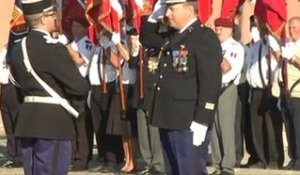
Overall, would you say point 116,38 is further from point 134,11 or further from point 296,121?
point 296,121

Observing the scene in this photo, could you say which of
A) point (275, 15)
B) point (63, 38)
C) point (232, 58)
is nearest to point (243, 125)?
point (232, 58)

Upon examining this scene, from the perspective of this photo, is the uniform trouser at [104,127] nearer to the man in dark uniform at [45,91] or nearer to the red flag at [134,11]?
the red flag at [134,11]

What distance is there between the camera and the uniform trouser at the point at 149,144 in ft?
33.3

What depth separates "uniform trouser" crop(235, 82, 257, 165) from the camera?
413 inches

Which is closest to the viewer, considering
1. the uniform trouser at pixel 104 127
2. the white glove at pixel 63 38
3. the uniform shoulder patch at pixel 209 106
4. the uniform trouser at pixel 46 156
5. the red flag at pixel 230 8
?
the uniform shoulder patch at pixel 209 106

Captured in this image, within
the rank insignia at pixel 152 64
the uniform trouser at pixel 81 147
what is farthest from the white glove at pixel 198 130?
the uniform trouser at pixel 81 147

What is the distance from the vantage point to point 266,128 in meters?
10.3

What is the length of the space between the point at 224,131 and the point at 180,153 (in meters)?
2.90

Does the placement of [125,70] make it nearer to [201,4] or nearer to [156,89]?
[201,4]

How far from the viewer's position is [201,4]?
10203mm

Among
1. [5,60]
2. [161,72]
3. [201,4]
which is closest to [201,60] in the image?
[161,72]

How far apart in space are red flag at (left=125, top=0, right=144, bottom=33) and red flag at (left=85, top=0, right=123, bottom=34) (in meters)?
0.10

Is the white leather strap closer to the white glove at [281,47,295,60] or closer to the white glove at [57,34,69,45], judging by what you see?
the white glove at [57,34,69,45]

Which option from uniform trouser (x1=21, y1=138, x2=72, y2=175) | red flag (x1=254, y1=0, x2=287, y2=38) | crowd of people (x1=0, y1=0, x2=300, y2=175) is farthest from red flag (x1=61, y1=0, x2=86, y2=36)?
uniform trouser (x1=21, y1=138, x2=72, y2=175)
